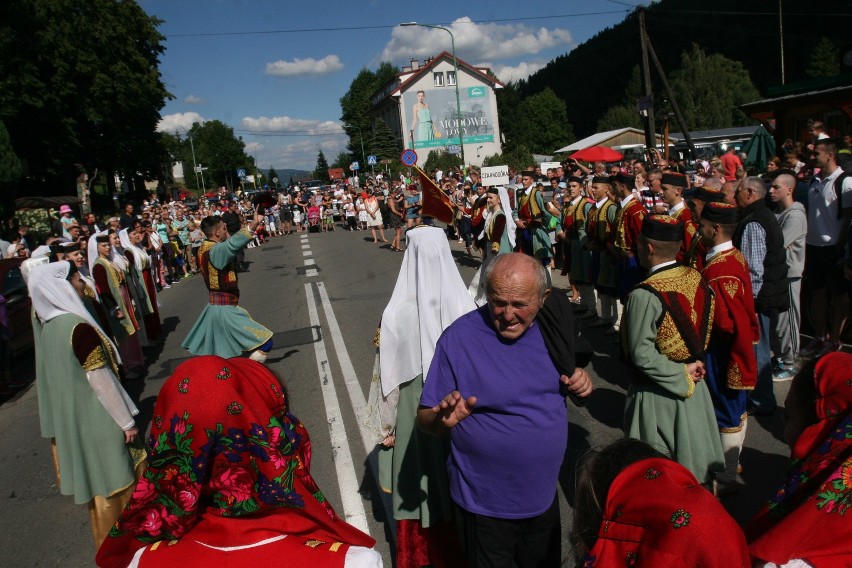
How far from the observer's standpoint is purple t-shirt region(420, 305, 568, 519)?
2645mm

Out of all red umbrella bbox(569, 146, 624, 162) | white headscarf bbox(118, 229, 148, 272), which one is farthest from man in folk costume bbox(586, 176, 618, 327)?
red umbrella bbox(569, 146, 624, 162)

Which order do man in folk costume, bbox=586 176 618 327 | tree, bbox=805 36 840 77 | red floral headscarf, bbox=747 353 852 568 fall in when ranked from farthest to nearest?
tree, bbox=805 36 840 77, man in folk costume, bbox=586 176 618 327, red floral headscarf, bbox=747 353 852 568

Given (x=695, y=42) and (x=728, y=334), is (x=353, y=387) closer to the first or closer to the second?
(x=728, y=334)

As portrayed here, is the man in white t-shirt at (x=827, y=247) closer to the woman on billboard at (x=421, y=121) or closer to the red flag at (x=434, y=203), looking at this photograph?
the red flag at (x=434, y=203)

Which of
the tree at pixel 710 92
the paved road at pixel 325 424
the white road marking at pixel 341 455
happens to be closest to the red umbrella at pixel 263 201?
the paved road at pixel 325 424

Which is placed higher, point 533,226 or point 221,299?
point 533,226

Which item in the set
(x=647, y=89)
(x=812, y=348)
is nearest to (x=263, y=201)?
(x=812, y=348)

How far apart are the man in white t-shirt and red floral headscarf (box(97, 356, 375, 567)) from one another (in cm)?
651

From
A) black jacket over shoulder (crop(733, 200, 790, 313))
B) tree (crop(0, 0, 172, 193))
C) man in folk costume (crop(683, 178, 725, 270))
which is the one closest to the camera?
man in folk costume (crop(683, 178, 725, 270))

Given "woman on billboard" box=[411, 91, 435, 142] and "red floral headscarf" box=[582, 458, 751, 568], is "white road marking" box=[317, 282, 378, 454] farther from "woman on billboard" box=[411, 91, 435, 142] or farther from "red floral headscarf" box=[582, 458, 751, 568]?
"woman on billboard" box=[411, 91, 435, 142]

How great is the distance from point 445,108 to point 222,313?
2586 inches

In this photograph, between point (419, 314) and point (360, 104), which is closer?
point (419, 314)

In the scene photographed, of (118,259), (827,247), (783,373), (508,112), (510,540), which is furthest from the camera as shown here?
(508,112)

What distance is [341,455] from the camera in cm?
541
